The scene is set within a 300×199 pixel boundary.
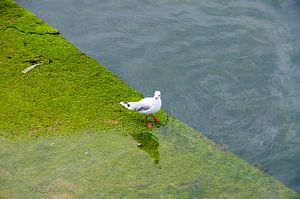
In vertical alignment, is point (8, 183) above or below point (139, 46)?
below

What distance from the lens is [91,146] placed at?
4.69 m

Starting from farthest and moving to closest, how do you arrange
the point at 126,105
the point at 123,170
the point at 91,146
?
1. the point at 126,105
2. the point at 91,146
3. the point at 123,170

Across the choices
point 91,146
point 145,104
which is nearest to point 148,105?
point 145,104

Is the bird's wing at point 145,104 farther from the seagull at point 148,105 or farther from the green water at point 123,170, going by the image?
the green water at point 123,170

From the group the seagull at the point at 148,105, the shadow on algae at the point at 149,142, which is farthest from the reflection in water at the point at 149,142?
the seagull at the point at 148,105

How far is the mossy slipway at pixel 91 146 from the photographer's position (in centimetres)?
430

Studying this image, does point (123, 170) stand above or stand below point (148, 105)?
below

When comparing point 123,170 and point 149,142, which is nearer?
point 123,170

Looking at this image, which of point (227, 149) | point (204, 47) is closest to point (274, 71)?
point (204, 47)

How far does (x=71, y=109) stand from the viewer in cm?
508

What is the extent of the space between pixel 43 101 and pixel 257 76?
7.51 ft

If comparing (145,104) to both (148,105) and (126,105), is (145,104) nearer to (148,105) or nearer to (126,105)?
(148,105)

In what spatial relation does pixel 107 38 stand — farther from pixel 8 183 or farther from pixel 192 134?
pixel 8 183

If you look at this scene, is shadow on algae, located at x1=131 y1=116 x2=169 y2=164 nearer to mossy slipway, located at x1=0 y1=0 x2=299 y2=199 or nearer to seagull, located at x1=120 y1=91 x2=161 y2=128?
mossy slipway, located at x1=0 y1=0 x2=299 y2=199
